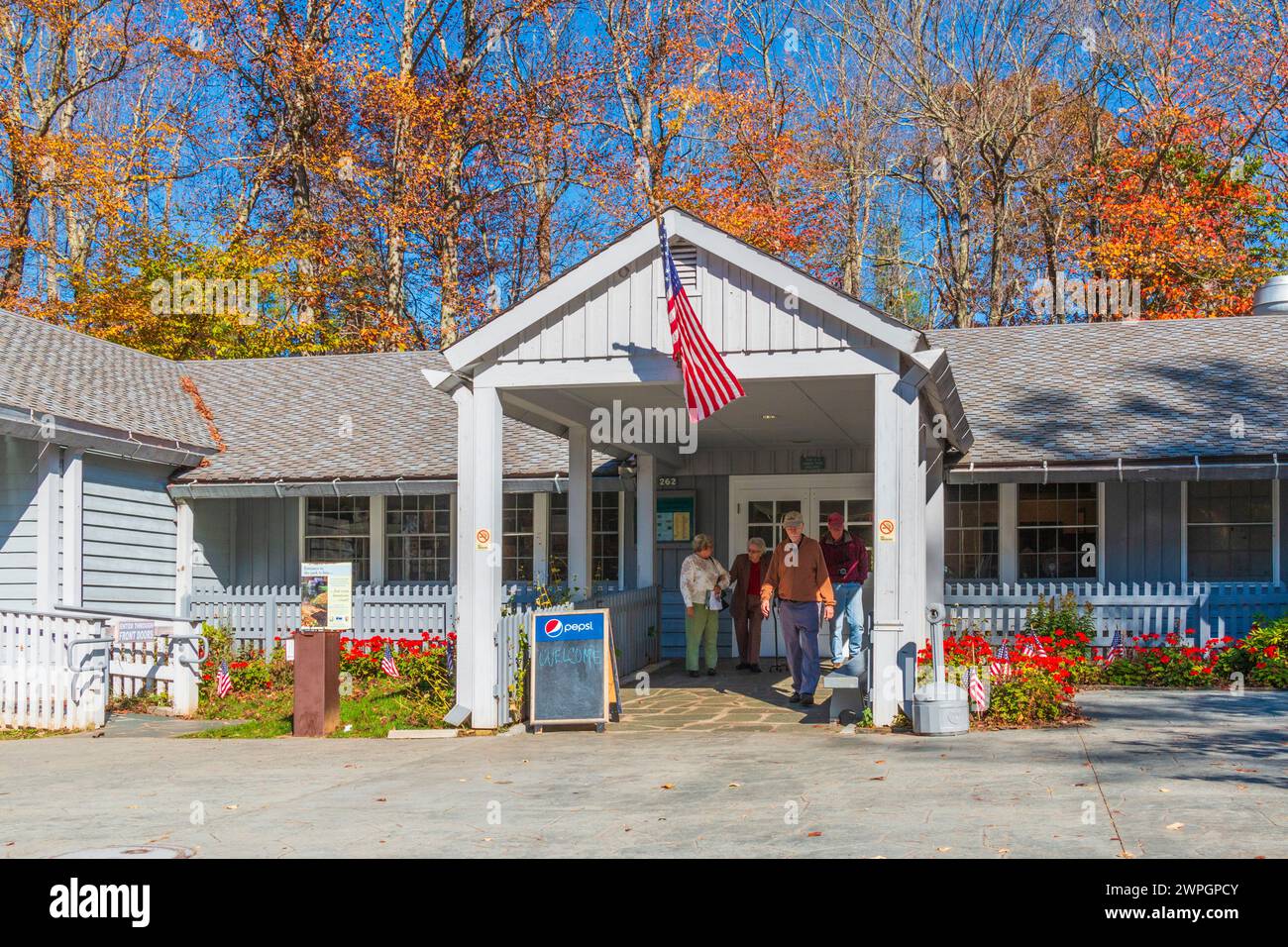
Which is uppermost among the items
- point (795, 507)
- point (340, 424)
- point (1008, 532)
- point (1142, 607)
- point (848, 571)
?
point (340, 424)

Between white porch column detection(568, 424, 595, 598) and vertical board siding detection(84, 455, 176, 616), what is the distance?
5.80m

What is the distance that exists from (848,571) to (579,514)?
3.20 m

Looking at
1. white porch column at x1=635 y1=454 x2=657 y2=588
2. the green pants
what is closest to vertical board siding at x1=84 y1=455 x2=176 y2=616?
white porch column at x1=635 y1=454 x2=657 y2=588

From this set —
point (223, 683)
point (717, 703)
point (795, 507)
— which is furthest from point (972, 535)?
point (223, 683)

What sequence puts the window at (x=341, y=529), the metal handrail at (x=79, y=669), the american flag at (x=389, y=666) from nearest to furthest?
the metal handrail at (x=79, y=669) < the american flag at (x=389, y=666) < the window at (x=341, y=529)

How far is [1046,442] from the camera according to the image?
16828mm

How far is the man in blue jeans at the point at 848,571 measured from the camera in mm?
14773

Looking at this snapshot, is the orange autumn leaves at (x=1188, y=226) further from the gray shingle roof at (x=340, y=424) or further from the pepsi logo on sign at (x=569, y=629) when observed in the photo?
the pepsi logo on sign at (x=569, y=629)

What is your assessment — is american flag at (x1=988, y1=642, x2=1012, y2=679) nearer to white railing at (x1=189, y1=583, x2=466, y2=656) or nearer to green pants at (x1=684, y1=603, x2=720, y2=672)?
green pants at (x1=684, y1=603, x2=720, y2=672)

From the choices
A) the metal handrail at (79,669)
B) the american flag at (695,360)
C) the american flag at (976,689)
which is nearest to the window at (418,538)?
the metal handrail at (79,669)

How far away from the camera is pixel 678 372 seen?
1184 cm

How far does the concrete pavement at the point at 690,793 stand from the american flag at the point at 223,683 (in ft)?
9.97

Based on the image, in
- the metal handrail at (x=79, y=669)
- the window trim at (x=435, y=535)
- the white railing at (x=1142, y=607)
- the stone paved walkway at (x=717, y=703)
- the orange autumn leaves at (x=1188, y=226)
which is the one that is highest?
the orange autumn leaves at (x=1188, y=226)

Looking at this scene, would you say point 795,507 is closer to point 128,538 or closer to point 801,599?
point 801,599
